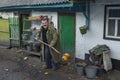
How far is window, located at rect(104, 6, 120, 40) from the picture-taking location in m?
8.38

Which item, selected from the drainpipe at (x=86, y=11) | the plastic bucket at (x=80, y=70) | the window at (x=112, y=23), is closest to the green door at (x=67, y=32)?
the drainpipe at (x=86, y=11)

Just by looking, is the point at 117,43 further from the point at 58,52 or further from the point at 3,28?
the point at 3,28

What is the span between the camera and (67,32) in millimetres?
10539

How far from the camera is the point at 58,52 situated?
866cm

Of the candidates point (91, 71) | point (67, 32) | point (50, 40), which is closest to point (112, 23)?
point (91, 71)

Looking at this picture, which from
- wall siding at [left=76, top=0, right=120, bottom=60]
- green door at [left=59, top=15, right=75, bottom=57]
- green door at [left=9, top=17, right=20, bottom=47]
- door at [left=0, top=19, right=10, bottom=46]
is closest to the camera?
wall siding at [left=76, top=0, right=120, bottom=60]

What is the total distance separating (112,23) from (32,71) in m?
3.52

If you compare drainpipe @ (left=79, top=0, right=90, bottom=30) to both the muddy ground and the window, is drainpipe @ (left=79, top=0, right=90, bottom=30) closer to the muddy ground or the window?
the window

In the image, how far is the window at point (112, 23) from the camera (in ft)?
27.5

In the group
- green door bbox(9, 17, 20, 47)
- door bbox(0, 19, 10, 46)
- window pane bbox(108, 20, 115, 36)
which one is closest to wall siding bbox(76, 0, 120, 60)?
window pane bbox(108, 20, 115, 36)

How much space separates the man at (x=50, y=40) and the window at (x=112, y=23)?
193cm

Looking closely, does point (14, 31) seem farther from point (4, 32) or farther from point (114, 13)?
point (114, 13)

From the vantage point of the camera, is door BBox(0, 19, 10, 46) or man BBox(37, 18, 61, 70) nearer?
man BBox(37, 18, 61, 70)

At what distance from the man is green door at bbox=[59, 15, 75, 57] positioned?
159 cm
